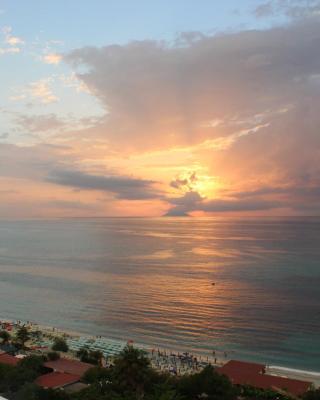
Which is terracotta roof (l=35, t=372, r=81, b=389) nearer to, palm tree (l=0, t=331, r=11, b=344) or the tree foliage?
the tree foliage

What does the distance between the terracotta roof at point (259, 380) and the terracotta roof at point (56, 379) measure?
10.8 metres

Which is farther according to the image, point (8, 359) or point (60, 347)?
point (60, 347)

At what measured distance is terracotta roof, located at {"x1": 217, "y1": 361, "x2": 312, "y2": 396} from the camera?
26344 millimetres

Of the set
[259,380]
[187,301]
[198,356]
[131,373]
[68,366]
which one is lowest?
[198,356]

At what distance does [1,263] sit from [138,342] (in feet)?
250

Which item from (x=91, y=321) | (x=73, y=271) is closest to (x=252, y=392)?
(x=91, y=321)

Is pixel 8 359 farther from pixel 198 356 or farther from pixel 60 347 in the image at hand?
pixel 198 356

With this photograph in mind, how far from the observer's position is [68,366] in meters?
30.9

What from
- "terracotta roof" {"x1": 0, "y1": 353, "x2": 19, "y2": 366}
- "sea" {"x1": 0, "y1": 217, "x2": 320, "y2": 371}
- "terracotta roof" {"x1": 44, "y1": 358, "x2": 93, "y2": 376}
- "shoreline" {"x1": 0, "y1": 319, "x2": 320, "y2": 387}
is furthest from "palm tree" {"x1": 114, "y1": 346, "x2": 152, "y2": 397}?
"sea" {"x1": 0, "y1": 217, "x2": 320, "y2": 371}

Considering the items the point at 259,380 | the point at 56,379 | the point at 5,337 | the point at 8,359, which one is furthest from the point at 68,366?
the point at 259,380

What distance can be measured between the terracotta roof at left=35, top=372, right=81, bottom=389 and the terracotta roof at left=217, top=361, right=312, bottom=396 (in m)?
10.8

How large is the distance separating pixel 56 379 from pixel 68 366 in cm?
383

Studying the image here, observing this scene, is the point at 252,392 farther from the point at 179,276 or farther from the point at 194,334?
the point at 179,276

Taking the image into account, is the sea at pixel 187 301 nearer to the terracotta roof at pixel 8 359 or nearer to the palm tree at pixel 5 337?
the palm tree at pixel 5 337
